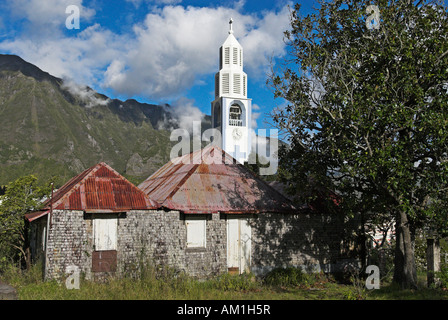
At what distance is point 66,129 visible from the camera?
110 m

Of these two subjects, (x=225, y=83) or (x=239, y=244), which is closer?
(x=239, y=244)

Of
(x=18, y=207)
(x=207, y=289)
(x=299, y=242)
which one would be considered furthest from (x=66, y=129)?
(x=207, y=289)

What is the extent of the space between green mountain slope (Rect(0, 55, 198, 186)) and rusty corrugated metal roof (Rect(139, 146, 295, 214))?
5763 cm

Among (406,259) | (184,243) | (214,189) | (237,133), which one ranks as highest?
(237,133)

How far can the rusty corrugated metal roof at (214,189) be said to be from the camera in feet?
46.5

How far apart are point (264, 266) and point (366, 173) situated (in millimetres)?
5393

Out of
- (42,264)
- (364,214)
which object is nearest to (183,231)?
(42,264)

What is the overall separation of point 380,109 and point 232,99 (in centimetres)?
2815

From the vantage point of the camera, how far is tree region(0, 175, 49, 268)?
13.7 meters

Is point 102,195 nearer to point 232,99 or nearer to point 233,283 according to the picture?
point 233,283

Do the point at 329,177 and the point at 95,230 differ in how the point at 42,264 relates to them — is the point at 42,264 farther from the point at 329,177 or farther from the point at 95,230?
the point at 329,177

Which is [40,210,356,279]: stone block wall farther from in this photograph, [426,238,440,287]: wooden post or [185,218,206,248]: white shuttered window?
[426,238,440,287]: wooden post

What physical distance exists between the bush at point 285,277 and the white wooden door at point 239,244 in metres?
0.98

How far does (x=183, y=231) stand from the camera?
44.9 ft
